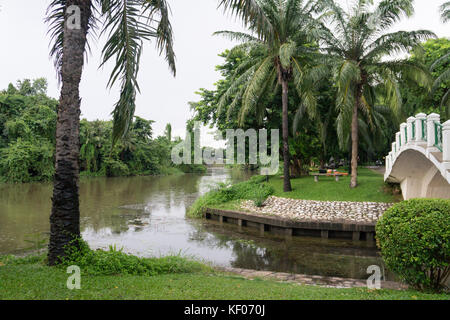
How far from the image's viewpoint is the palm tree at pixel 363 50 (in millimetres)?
16156

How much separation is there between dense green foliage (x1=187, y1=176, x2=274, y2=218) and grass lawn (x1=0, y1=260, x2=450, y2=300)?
487 inches

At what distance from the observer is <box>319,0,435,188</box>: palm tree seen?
53.0 feet

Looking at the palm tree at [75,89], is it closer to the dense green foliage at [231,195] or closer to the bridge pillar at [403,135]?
the bridge pillar at [403,135]

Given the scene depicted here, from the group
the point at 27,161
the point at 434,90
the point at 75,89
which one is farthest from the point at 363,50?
the point at 27,161

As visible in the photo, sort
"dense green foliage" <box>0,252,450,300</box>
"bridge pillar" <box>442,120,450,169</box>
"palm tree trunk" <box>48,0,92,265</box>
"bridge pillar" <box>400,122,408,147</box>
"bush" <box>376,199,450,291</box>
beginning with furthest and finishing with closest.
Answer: "bridge pillar" <box>400,122,408,147</box>, "bridge pillar" <box>442,120,450,169</box>, "palm tree trunk" <box>48,0,92,265</box>, "bush" <box>376,199,450,291</box>, "dense green foliage" <box>0,252,450,300</box>

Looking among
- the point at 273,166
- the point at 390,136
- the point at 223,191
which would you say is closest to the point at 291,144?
the point at 273,166

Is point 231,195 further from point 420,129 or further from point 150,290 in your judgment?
point 150,290

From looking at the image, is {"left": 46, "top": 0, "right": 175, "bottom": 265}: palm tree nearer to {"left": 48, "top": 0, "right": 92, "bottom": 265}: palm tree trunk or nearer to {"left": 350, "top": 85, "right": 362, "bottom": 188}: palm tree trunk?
{"left": 48, "top": 0, "right": 92, "bottom": 265}: palm tree trunk

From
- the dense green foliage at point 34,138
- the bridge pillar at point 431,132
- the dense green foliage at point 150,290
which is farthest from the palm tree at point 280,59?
the dense green foliage at point 34,138

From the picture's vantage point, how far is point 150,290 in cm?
516

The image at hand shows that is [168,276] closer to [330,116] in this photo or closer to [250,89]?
[250,89]

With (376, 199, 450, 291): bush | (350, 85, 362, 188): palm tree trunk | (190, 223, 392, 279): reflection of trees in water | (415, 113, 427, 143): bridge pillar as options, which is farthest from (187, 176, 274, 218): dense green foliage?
(376, 199, 450, 291): bush

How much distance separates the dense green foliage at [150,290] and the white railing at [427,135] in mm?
4054

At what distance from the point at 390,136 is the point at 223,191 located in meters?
24.6
